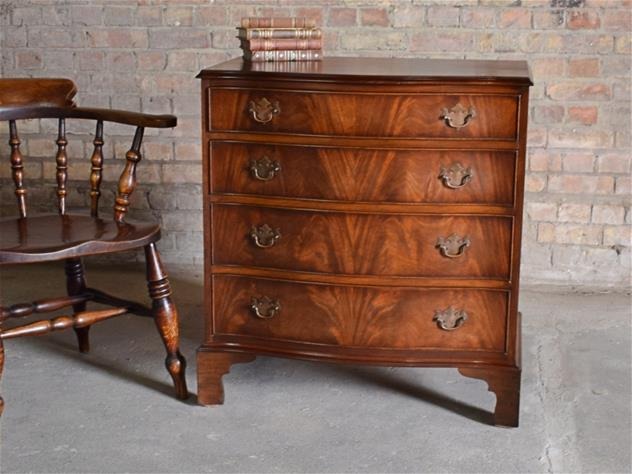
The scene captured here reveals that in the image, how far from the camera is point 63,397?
2.98 metres

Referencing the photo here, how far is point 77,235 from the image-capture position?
2791mm

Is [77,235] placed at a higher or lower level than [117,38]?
lower

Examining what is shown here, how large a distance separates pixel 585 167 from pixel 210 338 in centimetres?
176

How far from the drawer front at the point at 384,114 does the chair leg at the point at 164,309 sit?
516 mm

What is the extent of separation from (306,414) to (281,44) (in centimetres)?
106

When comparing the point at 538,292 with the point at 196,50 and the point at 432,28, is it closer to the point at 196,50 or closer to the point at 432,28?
the point at 432,28

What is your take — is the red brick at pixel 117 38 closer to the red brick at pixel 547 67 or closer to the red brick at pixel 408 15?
the red brick at pixel 408 15

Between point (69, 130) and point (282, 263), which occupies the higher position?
point (69, 130)

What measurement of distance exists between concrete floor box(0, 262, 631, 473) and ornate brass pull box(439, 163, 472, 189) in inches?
26.5

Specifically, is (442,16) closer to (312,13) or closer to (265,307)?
(312,13)

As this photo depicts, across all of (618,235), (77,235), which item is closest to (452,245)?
(77,235)

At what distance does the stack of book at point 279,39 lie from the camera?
9.55 ft

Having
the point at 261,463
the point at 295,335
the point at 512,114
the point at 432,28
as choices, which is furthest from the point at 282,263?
the point at 432,28

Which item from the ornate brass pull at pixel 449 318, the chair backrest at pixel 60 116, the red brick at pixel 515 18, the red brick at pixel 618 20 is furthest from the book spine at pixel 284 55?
the red brick at pixel 618 20
